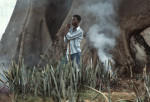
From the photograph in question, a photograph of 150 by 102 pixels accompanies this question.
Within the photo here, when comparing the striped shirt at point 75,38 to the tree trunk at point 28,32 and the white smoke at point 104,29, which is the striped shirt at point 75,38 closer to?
the white smoke at point 104,29

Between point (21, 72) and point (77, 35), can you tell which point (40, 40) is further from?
point (21, 72)

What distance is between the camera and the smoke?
548 cm

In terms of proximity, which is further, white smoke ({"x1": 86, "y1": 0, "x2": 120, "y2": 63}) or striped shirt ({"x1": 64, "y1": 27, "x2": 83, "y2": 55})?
white smoke ({"x1": 86, "y1": 0, "x2": 120, "y2": 63})

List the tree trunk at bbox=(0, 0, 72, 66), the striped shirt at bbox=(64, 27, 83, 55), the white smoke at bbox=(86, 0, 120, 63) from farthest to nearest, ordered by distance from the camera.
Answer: the tree trunk at bbox=(0, 0, 72, 66)
the white smoke at bbox=(86, 0, 120, 63)
the striped shirt at bbox=(64, 27, 83, 55)

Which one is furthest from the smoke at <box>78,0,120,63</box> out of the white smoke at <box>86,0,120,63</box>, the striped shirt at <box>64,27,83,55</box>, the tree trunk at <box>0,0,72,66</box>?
the tree trunk at <box>0,0,72,66</box>

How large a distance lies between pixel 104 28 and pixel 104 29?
28 mm

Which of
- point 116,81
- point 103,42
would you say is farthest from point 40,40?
point 116,81

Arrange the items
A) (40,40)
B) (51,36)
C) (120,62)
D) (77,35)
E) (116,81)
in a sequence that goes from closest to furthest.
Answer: (77,35) → (116,81) → (120,62) → (40,40) → (51,36)

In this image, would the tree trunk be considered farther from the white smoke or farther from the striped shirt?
the striped shirt

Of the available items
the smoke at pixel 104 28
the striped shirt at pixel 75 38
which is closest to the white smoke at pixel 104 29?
the smoke at pixel 104 28

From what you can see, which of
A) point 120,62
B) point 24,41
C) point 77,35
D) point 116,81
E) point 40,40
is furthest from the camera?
point 40,40

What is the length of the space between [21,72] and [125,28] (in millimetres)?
3502

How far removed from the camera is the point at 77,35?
3.69m

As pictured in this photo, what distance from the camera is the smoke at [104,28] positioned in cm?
548
